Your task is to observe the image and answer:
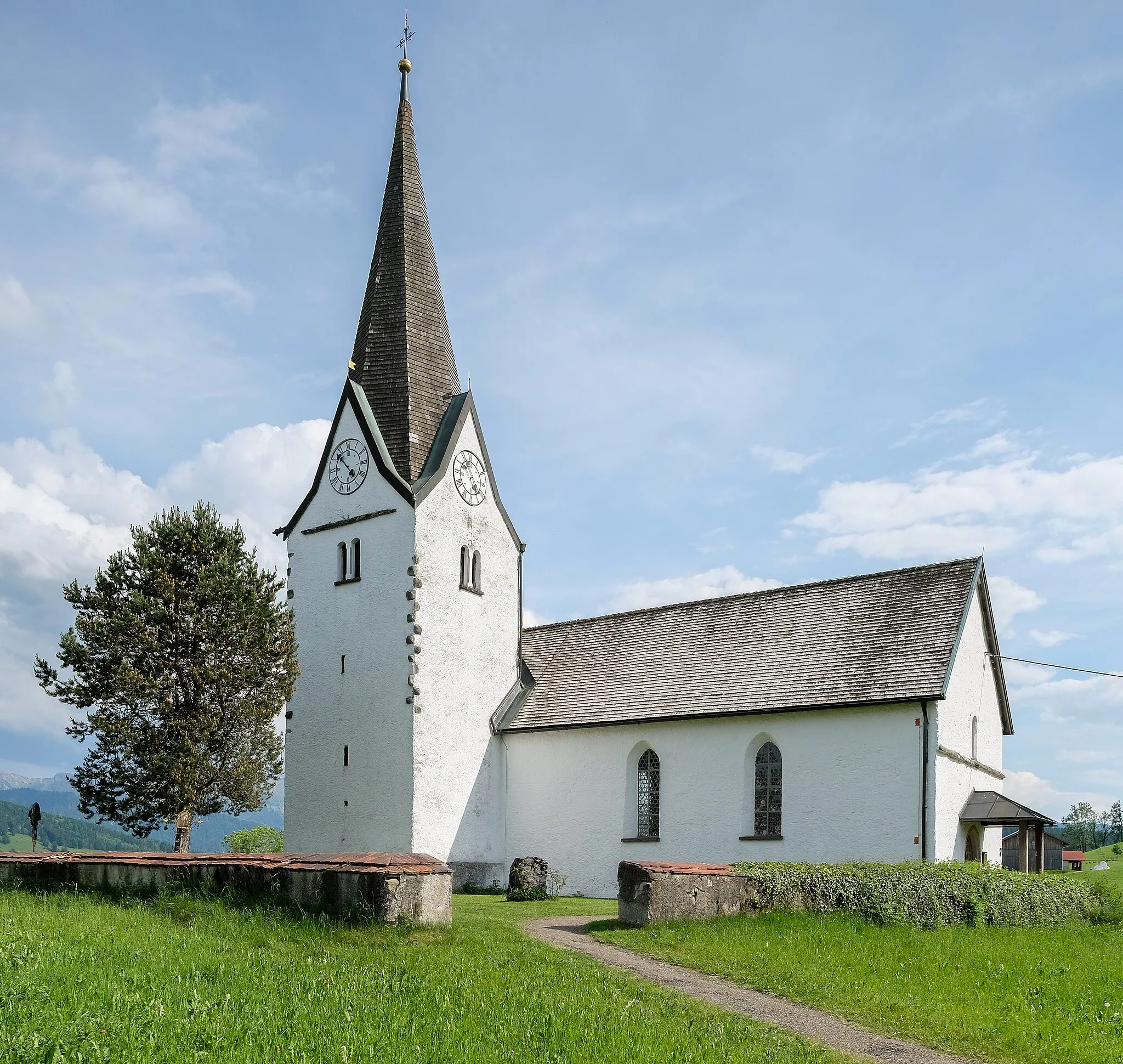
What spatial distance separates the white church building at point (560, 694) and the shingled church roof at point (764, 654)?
7cm

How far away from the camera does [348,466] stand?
1232 inches

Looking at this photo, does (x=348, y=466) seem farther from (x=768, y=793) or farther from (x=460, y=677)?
(x=768, y=793)

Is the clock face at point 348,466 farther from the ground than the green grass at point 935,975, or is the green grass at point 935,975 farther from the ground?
the clock face at point 348,466

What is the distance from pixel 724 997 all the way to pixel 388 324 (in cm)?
2497

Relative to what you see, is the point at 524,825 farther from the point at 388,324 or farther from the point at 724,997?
the point at 724,997

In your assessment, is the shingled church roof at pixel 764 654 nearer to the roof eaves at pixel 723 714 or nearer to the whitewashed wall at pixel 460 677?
the roof eaves at pixel 723 714

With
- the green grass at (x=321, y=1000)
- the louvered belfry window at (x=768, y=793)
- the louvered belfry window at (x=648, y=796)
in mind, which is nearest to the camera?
the green grass at (x=321, y=1000)

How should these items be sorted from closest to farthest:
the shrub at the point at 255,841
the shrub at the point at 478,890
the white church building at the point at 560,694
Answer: the white church building at the point at 560,694, the shrub at the point at 478,890, the shrub at the point at 255,841

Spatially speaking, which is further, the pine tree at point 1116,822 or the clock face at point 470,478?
the pine tree at point 1116,822

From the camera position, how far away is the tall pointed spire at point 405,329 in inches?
1223

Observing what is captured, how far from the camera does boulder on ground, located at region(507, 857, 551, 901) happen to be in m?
23.9

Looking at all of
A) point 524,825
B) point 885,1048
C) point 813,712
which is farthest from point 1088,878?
point 885,1048

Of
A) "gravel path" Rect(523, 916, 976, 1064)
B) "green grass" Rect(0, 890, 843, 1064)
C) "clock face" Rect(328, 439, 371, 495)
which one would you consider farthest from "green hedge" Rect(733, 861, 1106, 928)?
"clock face" Rect(328, 439, 371, 495)

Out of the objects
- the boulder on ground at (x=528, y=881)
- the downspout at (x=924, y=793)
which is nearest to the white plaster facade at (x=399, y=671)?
the boulder on ground at (x=528, y=881)
